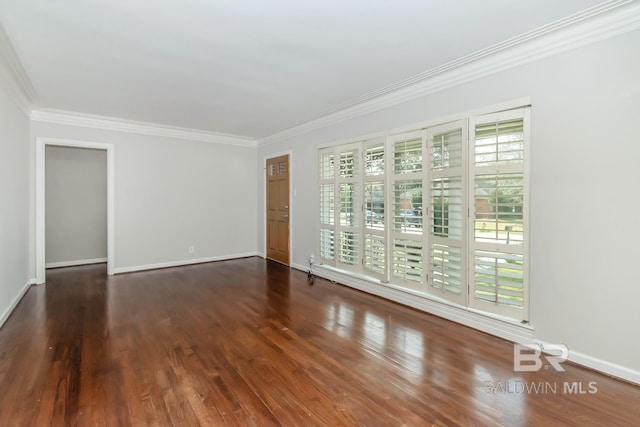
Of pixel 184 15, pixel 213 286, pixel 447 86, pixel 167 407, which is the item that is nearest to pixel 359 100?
pixel 447 86

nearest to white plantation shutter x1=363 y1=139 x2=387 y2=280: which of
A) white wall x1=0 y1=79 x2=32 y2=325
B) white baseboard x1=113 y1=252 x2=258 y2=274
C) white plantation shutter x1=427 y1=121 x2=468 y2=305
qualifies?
white plantation shutter x1=427 y1=121 x2=468 y2=305

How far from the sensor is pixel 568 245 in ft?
7.68

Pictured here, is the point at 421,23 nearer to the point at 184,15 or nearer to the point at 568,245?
the point at 184,15

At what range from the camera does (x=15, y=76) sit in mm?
3088

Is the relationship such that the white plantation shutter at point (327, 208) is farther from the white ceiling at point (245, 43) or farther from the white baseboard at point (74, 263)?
the white baseboard at point (74, 263)

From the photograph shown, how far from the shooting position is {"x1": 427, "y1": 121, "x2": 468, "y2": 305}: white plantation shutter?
2.98 meters

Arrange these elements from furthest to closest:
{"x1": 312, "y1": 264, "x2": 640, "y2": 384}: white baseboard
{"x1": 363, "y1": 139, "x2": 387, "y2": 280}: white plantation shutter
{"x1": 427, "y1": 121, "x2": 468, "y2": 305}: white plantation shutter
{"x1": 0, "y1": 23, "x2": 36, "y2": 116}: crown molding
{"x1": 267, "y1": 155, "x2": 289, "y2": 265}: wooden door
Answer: {"x1": 267, "y1": 155, "x2": 289, "y2": 265}: wooden door, {"x1": 363, "y1": 139, "x2": 387, "y2": 280}: white plantation shutter, {"x1": 427, "y1": 121, "x2": 468, "y2": 305}: white plantation shutter, {"x1": 0, "y1": 23, "x2": 36, "y2": 116}: crown molding, {"x1": 312, "y1": 264, "x2": 640, "y2": 384}: white baseboard

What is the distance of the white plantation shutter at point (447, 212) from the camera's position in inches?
117

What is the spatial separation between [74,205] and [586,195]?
740cm

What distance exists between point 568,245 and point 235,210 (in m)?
5.32

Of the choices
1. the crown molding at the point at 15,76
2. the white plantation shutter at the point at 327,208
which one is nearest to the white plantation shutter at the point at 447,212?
the white plantation shutter at the point at 327,208
